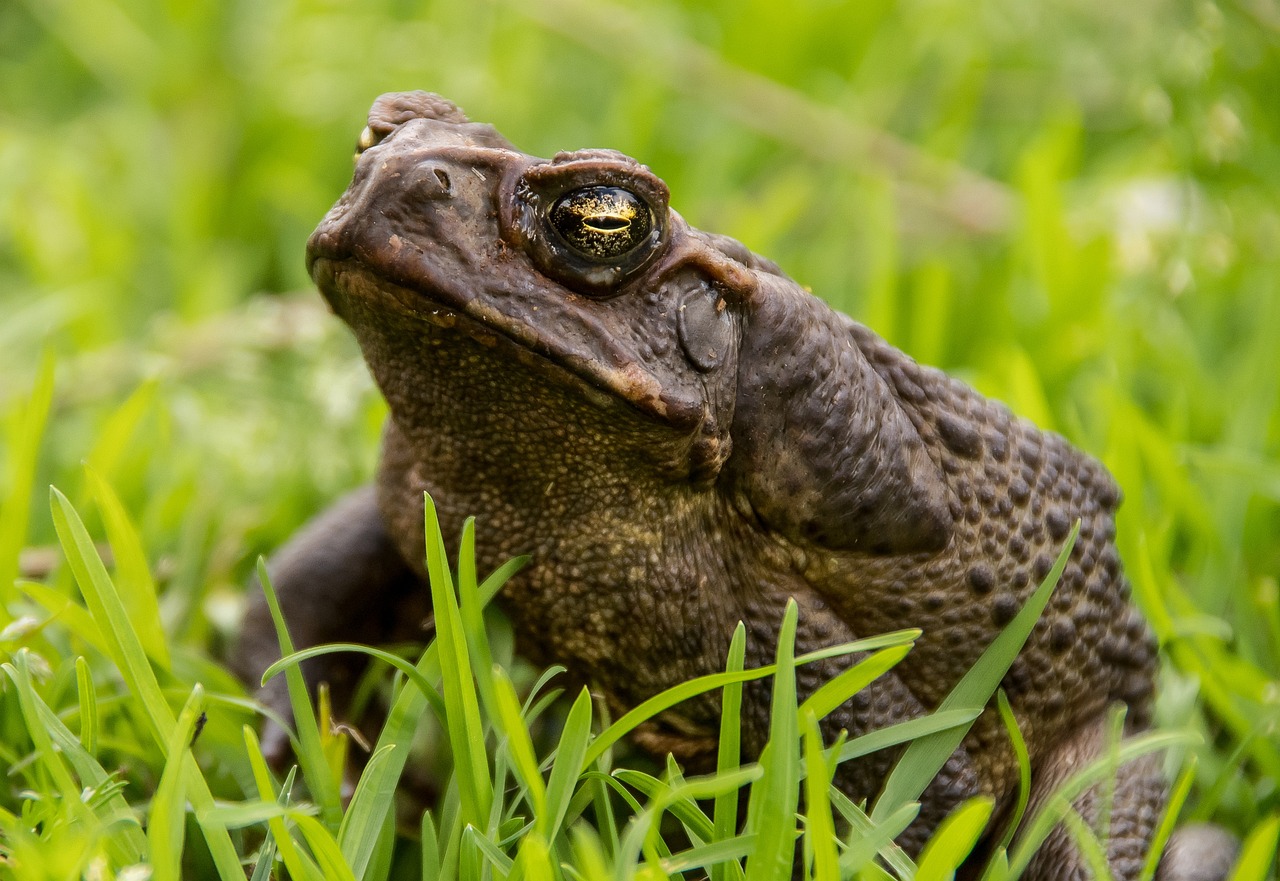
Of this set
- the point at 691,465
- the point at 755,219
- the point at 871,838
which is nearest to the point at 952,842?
the point at 871,838

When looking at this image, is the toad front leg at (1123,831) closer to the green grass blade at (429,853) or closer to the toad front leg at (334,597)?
the green grass blade at (429,853)

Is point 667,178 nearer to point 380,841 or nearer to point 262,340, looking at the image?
point 262,340

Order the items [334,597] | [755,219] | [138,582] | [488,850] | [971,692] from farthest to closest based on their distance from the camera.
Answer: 1. [755,219]
2. [334,597]
3. [138,582]
4. [971,692]
5. [488,850]

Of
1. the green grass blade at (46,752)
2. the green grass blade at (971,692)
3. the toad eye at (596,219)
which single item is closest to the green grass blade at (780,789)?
the green grass blade at (971,692)

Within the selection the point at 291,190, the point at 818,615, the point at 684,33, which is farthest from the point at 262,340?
the point at 684,33

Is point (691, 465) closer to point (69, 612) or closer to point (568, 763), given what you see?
point (568, 763)

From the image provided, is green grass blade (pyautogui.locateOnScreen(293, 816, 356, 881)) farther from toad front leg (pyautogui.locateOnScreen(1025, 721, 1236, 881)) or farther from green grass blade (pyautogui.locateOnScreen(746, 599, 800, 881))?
toad front leg (pyautogui.locateOnScreen(1025, 721, 1236, 881))
